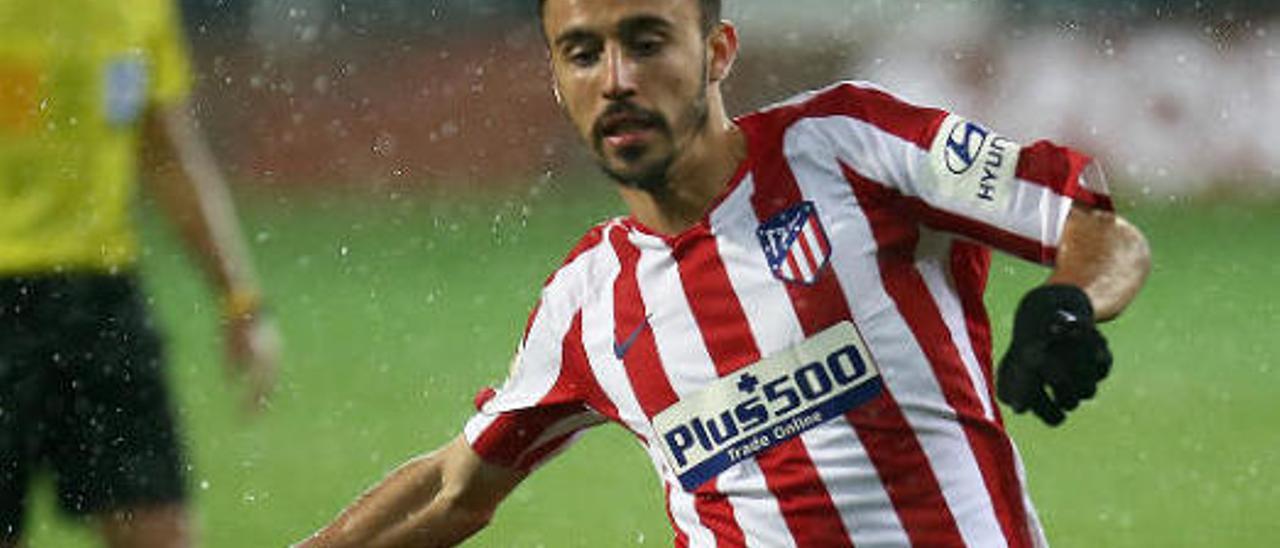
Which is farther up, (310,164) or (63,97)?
(310,164)

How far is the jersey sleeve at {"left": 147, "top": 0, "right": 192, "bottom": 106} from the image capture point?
411 cm

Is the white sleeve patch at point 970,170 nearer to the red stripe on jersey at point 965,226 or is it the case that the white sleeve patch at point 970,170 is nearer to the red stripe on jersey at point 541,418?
the red stripe on jersey at point 965,226

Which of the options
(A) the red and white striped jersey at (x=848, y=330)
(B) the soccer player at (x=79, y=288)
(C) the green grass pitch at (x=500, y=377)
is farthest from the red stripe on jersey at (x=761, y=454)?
(C) the green grass pitch at (x=500, y=377)

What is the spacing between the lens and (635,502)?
19.3 ft

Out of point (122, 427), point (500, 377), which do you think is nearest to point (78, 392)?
point (122, 427)

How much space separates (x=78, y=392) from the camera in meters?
3.99

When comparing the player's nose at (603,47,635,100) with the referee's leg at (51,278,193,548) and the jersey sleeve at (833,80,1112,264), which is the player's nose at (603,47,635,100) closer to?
the jersey sleeve at (833,80,1112,264)

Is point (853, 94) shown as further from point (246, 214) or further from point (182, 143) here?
point (246, 214)

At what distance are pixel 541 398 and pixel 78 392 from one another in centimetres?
117

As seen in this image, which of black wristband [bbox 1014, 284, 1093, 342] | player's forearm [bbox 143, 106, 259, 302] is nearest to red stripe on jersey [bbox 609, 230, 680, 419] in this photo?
black wristband [bbox 1014, 284, 1093, 342]

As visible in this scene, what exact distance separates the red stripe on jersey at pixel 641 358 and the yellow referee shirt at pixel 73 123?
1.27m

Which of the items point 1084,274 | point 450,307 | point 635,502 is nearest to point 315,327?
point 450,307

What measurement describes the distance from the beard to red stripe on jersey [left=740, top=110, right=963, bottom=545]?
0.14 meters

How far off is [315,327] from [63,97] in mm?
4173
